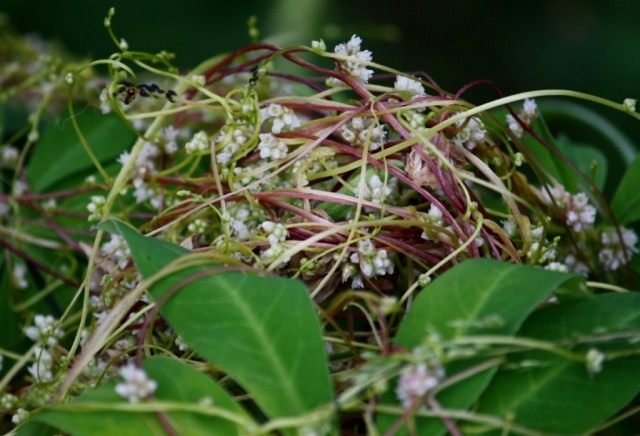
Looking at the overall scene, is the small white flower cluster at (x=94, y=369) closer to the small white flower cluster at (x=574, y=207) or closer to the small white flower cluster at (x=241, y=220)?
the small white flower cluster at (x=241, y=220)

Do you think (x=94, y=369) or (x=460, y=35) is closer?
(x=94, y=369)

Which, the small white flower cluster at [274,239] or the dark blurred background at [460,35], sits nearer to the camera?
the small white flower cluster at [274,239]

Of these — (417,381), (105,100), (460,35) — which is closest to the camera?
(417,381)

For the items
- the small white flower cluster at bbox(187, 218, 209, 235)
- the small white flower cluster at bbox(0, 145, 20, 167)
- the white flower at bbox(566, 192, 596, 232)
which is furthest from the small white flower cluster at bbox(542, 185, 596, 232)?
the small white flower cluster at bbox(0, 145, 20, 167)

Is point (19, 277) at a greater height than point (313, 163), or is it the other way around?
point (313, 163)

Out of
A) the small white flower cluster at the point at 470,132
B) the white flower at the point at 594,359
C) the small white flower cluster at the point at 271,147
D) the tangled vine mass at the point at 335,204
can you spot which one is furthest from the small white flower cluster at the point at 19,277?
the white flower at the point at 594,359

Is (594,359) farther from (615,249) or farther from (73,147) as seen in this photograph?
(73,147)

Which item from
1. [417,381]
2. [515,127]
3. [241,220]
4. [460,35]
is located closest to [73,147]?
Result: [241,220]

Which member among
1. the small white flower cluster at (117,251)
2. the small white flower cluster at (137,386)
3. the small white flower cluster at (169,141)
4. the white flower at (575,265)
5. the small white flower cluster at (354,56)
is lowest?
the white flower at (575,265)
